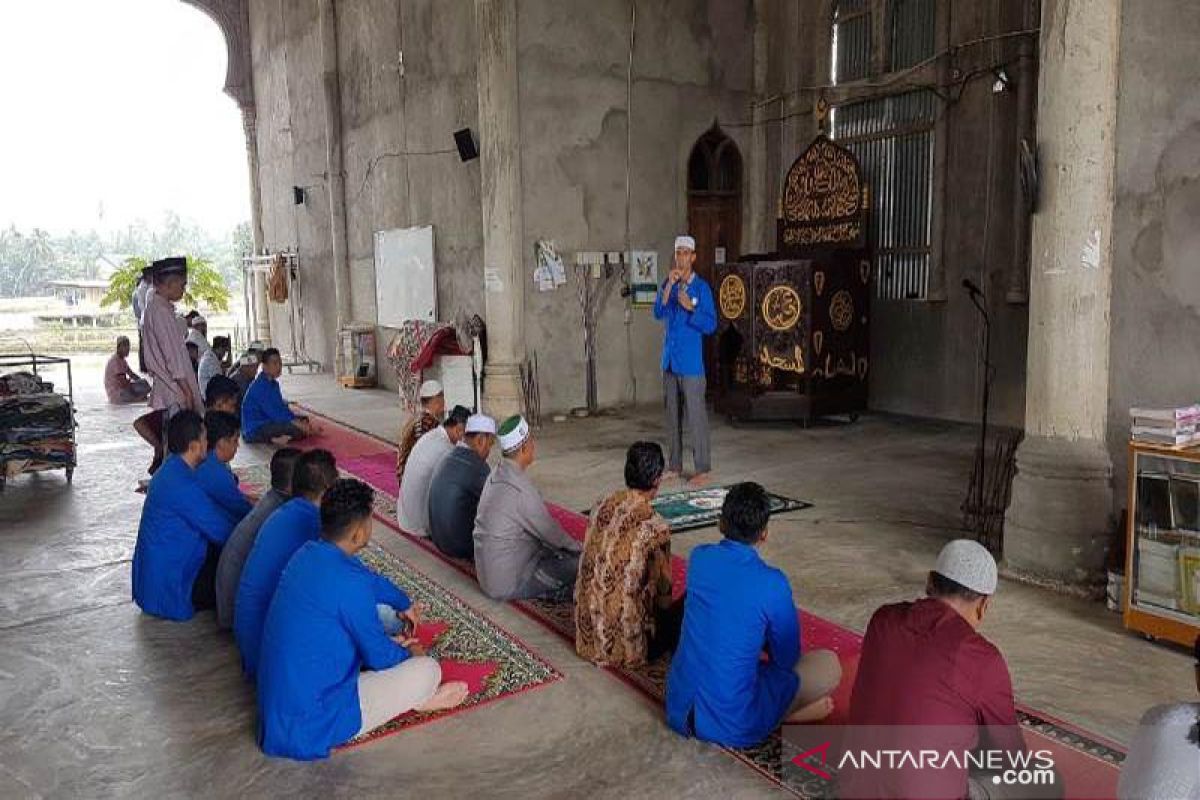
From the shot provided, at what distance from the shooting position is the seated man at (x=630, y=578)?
3416mm

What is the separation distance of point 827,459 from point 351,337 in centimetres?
762

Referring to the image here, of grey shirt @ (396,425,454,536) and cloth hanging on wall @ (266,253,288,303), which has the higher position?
cloth hanging on wall @ (266,253,288,303)

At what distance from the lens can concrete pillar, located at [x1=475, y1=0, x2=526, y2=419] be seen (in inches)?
→ 349

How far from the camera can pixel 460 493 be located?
4.80 m

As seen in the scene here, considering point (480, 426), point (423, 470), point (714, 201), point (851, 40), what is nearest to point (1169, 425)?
point (480, 426)

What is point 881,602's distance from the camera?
13.9 feet

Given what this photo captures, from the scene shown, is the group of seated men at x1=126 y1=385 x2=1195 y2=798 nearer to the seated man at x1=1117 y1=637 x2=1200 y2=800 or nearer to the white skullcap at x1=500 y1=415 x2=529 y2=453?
the white skullcap at x1=500 y1=415 x2=529 y2=453

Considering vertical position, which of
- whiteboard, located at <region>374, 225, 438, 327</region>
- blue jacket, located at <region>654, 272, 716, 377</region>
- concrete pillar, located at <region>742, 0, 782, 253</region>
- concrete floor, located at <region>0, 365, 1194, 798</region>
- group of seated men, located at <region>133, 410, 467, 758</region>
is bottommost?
concrete floor, located at <region>0, 365, 1194, 798</region>

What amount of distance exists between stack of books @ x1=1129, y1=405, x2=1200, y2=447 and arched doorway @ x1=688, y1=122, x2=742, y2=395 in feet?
22.1

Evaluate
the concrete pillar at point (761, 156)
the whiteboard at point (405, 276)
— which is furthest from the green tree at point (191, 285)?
the concrete pillar at point (761, 156)

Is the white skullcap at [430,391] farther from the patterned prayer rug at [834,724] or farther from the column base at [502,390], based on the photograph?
the column base at [502,390]

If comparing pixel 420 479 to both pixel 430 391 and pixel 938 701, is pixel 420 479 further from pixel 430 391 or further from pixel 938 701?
pixel 938 701

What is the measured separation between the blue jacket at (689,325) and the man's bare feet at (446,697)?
3530 mm

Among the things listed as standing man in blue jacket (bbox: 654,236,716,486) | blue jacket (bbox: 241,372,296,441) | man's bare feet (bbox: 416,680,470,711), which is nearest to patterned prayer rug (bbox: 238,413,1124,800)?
man's bare feet (bbox: 416,680,470,711)
